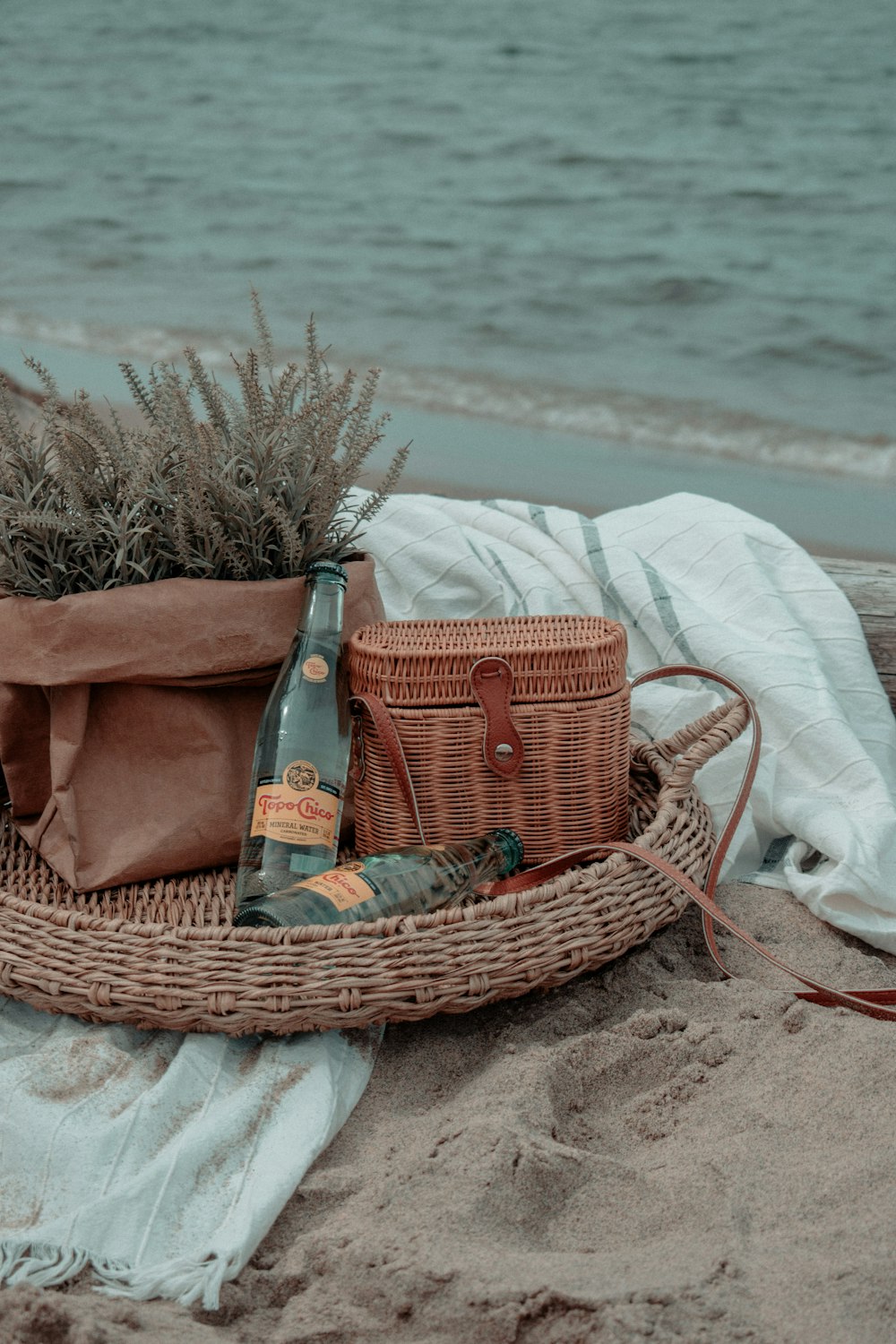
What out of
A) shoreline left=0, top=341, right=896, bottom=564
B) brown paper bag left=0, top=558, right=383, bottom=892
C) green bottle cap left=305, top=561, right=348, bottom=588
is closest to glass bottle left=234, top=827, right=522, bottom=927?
brown paper bag left=0, top=558, right=383, bottom=892

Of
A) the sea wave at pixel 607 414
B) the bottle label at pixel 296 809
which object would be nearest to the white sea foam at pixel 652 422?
the sea wave at pixel 607 414

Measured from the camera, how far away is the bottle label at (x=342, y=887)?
1.46 m

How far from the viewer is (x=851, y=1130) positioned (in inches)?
45.5

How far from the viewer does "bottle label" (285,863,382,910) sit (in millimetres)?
1465

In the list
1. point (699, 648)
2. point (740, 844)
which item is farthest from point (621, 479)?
point (740, 844)

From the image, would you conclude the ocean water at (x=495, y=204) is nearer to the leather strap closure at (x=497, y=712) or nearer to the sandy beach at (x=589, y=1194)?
the leather strap closure at (x=497, y=712)

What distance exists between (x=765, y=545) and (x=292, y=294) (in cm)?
482

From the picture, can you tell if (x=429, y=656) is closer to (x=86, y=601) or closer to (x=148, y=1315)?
(x=86, y=601)

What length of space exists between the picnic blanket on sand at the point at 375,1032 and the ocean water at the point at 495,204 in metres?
1.84

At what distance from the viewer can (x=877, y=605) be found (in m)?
2.31

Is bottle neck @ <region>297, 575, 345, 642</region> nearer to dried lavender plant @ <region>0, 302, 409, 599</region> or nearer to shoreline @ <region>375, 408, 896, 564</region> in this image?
dried lavender plant @ <region>0, 302, 409, 599</region>

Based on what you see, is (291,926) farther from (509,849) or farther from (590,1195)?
(590,1195)

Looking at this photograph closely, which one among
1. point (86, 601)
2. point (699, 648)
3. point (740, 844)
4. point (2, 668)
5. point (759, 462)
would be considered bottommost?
point (759, 462)

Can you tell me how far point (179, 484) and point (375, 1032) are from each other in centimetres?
78
